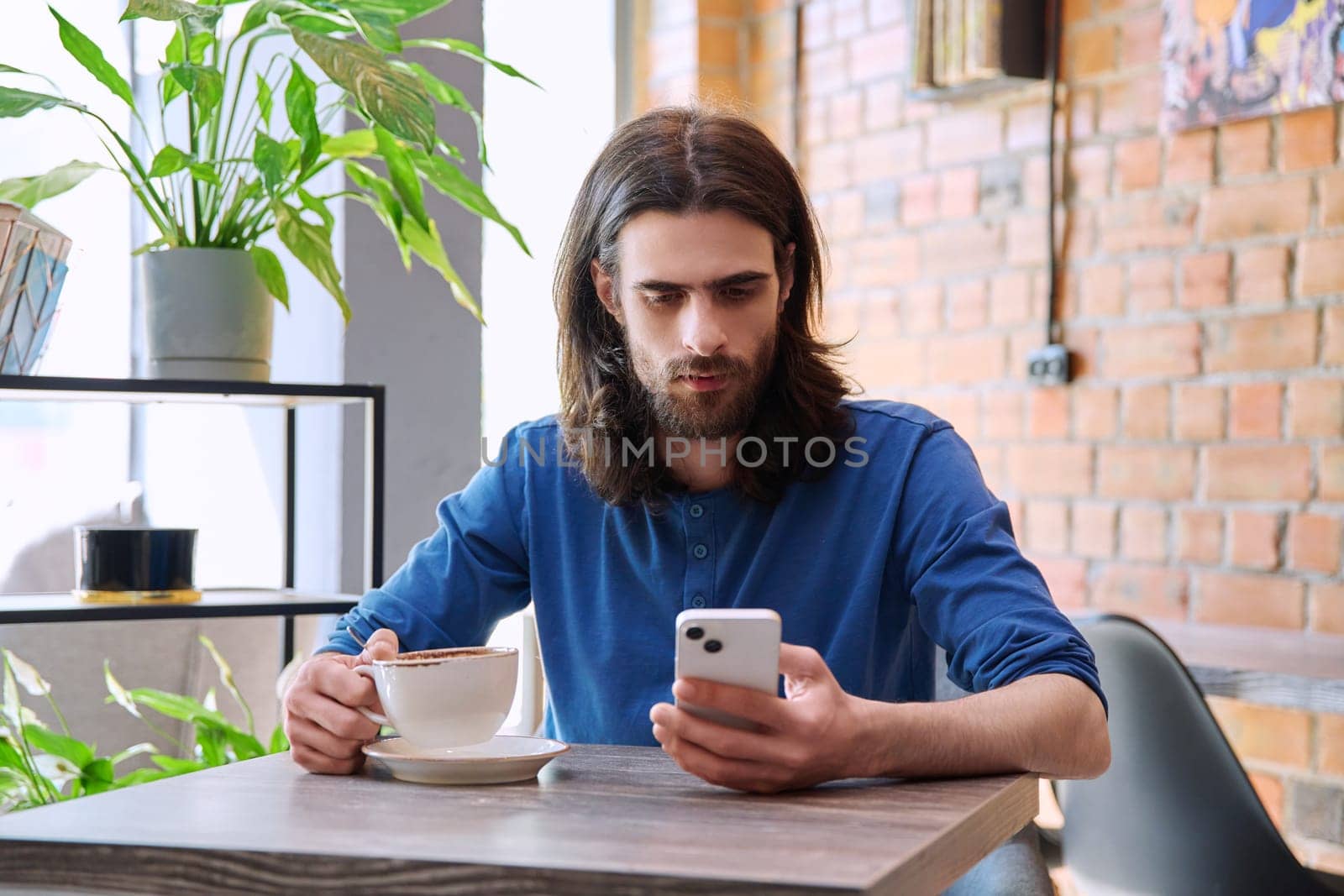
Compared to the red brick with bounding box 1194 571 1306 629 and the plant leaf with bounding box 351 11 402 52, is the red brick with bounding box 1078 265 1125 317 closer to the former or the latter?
the red brick with bounding box 1194 571 1306 629

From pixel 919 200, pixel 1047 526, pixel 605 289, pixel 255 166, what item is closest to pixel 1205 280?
pixel 1047 526

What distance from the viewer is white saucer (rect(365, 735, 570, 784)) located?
1011 millimetres

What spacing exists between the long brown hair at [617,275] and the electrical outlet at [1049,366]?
3.57ft

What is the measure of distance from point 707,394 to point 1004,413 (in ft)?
4.84

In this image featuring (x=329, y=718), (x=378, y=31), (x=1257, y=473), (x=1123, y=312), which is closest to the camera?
(x=329, y=718)

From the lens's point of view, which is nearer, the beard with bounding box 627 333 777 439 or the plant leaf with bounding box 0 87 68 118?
the beard with bounding box 627 333 777 439

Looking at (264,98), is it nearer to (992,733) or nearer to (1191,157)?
(992,733)

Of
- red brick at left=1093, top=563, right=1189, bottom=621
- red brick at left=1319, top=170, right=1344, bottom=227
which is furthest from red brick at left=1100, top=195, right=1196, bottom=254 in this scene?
red brick at left=1093, top=563, right=1189, bottom=621

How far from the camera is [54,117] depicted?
9.11ft

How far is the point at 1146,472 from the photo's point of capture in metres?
2.51

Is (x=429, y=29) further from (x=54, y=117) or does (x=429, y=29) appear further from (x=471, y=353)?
(x=54, y=117)

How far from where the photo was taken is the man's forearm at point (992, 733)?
1.00 metres

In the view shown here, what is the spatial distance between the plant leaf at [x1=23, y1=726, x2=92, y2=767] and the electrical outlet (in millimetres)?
1809

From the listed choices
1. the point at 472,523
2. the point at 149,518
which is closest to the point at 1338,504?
the point at 472,523
